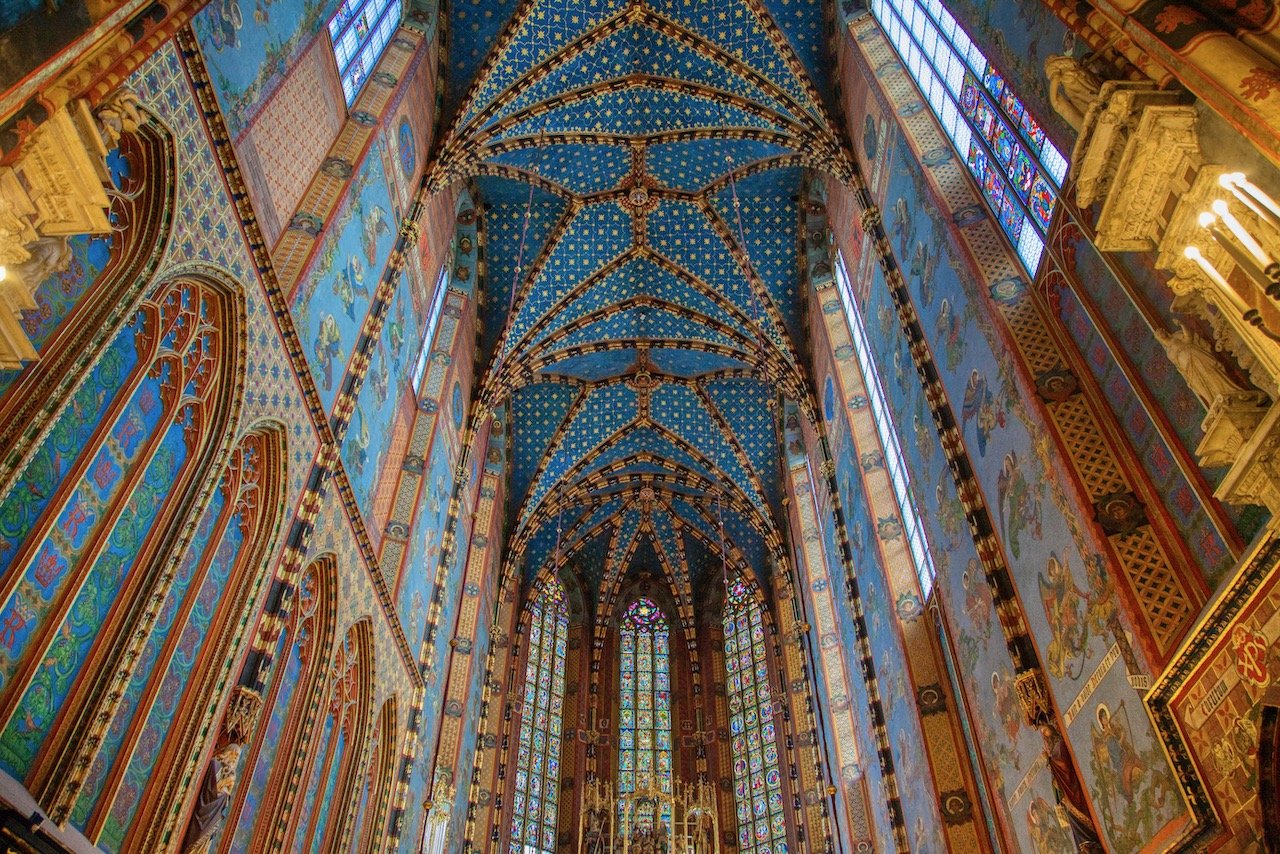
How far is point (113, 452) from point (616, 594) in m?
19.8

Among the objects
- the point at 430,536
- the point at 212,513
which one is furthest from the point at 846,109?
the point at 212,513

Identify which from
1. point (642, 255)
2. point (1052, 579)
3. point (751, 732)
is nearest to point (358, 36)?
point (642, 255)

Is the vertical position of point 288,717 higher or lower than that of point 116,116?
lower

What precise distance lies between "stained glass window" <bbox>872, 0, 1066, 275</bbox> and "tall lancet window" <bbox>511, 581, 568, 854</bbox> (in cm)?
1662

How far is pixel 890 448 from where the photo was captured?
1452 centimetres

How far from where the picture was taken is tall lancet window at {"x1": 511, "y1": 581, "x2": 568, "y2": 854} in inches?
821

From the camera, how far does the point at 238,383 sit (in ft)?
29.4

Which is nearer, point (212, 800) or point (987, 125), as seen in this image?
point (212, 800)

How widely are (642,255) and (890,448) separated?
298 inches

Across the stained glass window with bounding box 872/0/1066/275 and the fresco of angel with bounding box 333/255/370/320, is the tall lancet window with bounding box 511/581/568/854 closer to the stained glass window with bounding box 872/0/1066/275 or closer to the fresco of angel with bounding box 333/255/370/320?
the fresco of angel with bounding box 333/255/370/320

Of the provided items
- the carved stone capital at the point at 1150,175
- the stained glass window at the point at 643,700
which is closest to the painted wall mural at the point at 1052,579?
the carved stone capital at the point at 1150,175

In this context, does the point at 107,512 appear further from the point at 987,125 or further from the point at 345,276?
the point at 987,125

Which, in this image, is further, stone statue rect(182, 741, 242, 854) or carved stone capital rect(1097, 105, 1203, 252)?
stone statue rect(182, 741, 242, 854)

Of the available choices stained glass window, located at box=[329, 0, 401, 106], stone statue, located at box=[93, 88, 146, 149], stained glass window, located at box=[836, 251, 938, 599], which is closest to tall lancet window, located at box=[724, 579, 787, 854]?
stained glass window, located at box=[836, 251, 938, 599]
